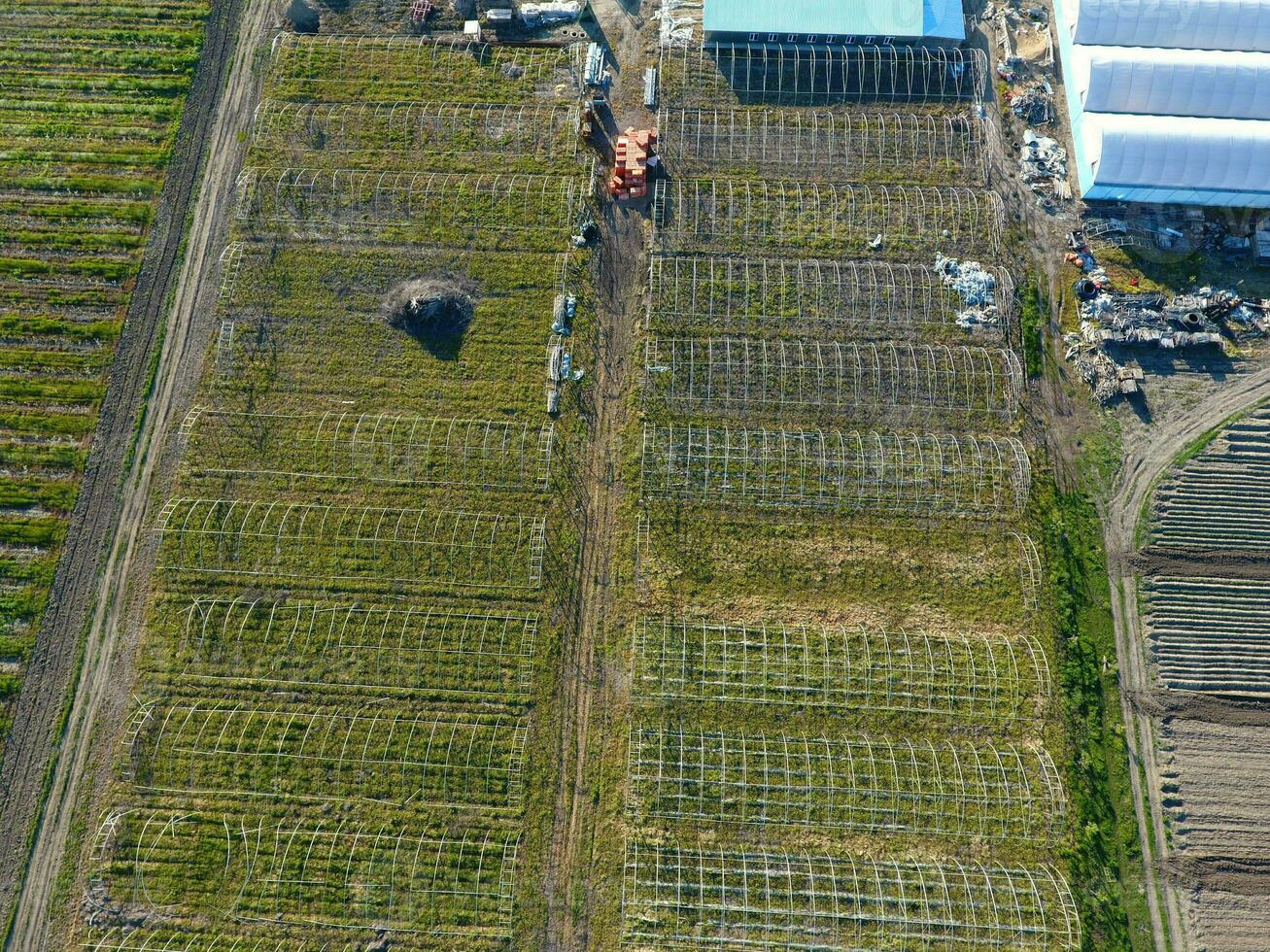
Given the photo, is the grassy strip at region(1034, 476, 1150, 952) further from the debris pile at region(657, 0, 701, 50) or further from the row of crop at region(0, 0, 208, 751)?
the row of crop at region(0, 0, 208, 751)

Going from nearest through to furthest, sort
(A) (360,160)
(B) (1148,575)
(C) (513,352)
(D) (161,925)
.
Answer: (D) (161,925), (B) (1148,575), (C) (513,352), (A) (360,160)

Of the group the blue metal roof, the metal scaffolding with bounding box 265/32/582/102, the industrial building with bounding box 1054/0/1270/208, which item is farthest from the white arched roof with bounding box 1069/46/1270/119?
the metal scaffolding with bounding box 265/32/582/102

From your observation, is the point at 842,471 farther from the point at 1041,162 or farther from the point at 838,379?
the point at 1041,162

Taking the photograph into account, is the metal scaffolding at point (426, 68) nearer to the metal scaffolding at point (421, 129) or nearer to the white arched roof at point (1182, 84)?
the metal scaffolding at point (421, 129)

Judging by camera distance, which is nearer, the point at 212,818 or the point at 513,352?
the point at 212,818

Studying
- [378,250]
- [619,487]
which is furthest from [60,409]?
[619,487]

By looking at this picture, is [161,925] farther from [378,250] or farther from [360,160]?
[360,160]
